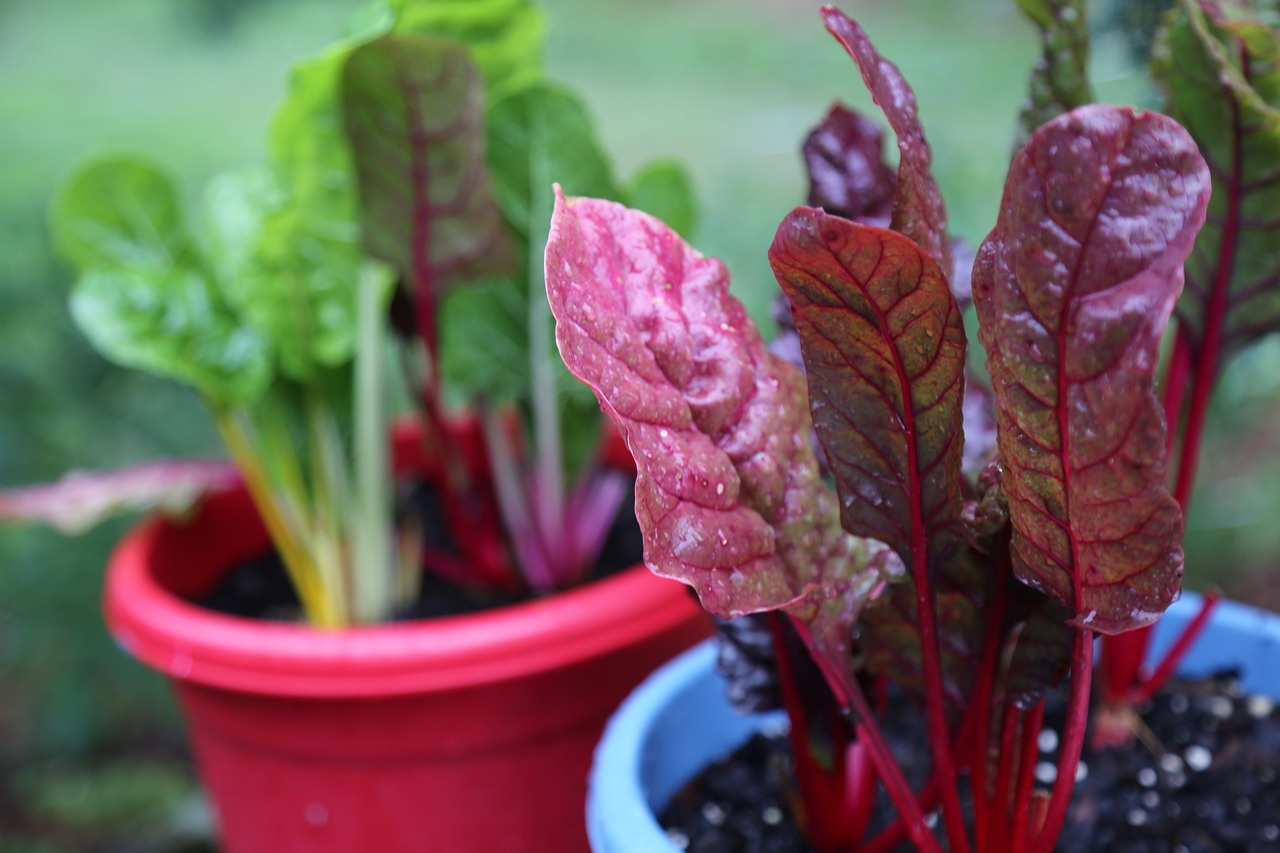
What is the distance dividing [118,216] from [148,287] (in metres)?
0.09

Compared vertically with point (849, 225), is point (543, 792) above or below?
below

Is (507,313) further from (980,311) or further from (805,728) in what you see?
(980,311)

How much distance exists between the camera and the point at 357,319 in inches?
35.4

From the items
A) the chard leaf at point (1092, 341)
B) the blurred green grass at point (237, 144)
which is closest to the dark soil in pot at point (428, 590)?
the blurred green grass at point (237, 144)

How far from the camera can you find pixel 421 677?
707mm

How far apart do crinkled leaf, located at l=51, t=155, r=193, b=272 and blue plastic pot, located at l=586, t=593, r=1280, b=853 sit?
61 centimetres

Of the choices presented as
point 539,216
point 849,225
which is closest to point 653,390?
point 849,225

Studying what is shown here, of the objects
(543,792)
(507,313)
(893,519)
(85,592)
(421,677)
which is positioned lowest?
(85,592)

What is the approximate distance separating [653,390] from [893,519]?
12cm

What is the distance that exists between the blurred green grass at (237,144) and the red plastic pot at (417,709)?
0.61 meters

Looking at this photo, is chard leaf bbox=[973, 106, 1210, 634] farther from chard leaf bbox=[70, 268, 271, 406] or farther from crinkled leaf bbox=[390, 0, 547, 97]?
chard leaf bbox=[70, 268, 271, 406]

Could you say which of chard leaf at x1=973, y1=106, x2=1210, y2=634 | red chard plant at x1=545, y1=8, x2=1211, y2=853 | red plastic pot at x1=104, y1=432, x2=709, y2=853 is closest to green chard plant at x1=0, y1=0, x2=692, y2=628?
red plastic pot at x1=104, y1=432, x2=709, y2=853

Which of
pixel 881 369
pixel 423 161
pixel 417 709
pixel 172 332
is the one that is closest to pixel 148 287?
pixel 172 332

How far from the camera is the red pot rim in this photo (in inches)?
27.8
